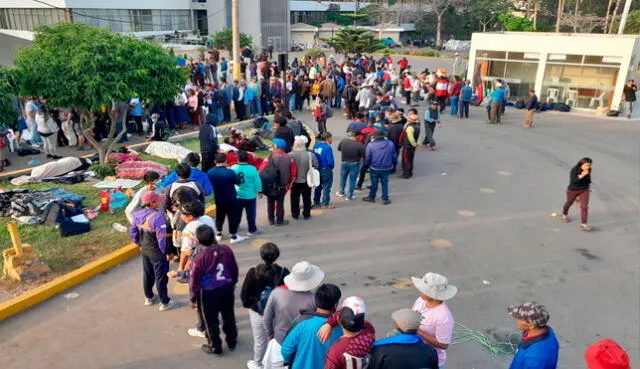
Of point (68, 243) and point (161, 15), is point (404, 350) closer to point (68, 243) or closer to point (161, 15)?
point (68, 243)

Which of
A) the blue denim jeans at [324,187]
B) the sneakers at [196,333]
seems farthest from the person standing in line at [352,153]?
the sneakers at [196,333]

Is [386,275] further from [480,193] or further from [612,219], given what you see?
[612,219]

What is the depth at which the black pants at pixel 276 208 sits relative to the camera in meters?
8.22

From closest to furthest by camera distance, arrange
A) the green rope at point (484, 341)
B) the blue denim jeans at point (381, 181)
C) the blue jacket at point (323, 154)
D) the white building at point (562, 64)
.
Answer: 1. the green rope at point (484, 341)
2. the blue jacket at point (323, 154)
3. the blue denim jeans at point (381, 181)
4. the white building at point (562, 64)

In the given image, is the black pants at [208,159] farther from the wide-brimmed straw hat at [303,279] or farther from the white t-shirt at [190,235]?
the wide-brimmed straw hat at [303,279]

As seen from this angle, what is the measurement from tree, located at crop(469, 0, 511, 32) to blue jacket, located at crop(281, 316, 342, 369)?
200 feet

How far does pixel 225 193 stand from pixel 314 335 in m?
4.07

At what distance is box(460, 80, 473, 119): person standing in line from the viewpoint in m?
18.0

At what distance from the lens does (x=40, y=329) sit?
5.55m

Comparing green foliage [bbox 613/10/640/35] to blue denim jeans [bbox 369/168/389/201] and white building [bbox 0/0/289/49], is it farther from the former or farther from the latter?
blue denim jeans [bbox 369/168/389/201]

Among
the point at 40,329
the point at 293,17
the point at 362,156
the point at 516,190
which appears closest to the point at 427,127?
the point at 516,190

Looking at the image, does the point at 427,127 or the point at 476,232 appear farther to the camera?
the point at 427,127

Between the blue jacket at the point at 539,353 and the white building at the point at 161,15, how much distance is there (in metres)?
42.4

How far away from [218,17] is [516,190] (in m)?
46.7
